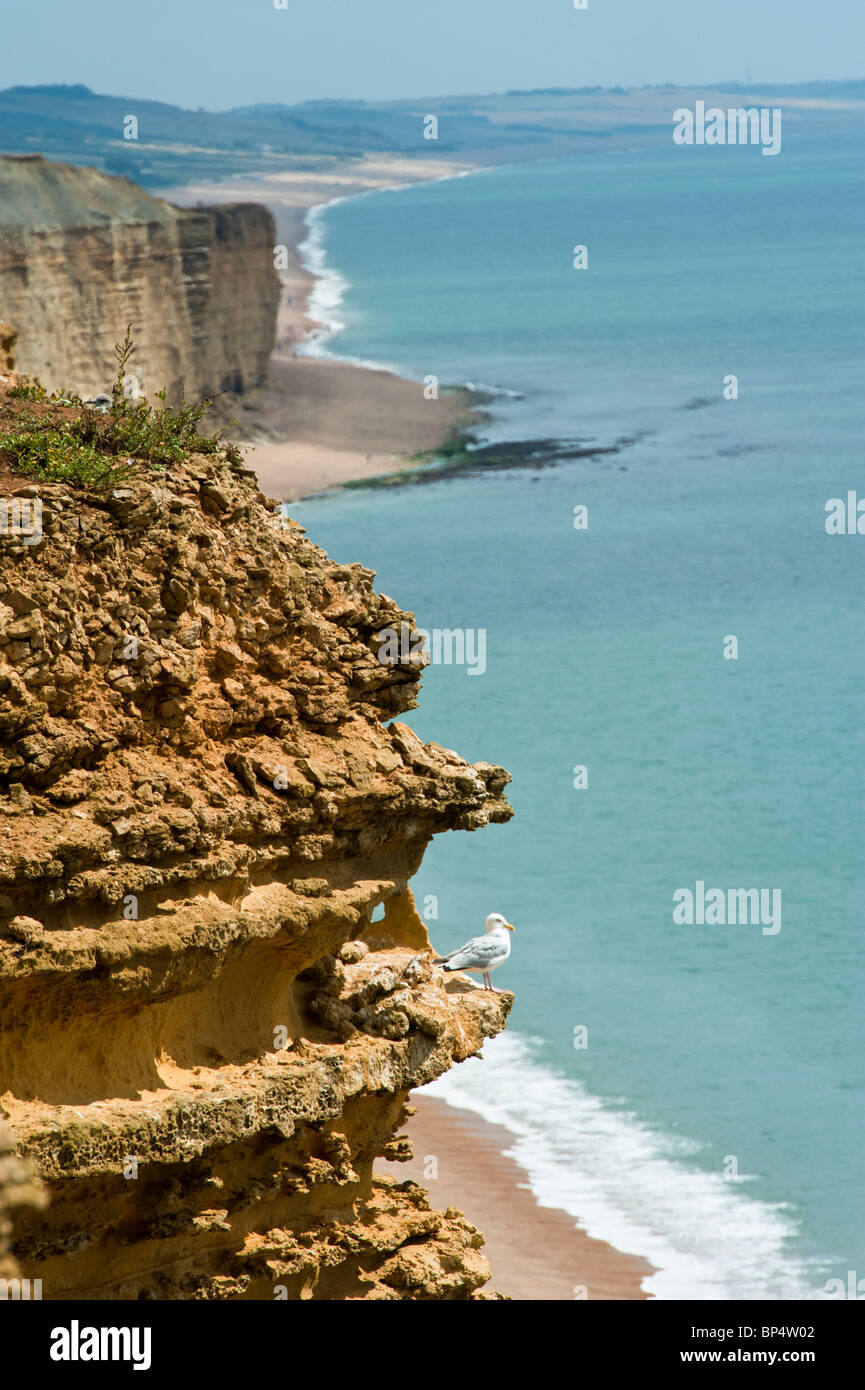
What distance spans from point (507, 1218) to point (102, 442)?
13.8 m

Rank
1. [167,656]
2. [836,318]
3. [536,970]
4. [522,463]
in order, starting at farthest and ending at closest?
[836,318] < [522,463] < [536,970] < [167,656]

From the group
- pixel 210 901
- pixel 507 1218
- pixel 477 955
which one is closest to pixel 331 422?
pixel 507 1218

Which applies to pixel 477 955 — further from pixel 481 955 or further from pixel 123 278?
pixel 123 278

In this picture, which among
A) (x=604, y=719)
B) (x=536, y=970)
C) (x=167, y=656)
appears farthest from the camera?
(x=604, y=719)

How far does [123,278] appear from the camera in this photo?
6138 centimetres

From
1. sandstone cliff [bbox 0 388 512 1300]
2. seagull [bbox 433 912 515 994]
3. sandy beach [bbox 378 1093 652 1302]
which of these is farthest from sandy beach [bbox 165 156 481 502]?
sandstone cliff [bbox 0 388 512 1300]

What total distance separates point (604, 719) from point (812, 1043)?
1654 cm

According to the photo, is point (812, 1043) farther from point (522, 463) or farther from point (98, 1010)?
point (522, 463)

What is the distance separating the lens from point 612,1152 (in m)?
24.0

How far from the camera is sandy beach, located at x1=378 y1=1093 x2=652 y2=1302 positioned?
782 inches

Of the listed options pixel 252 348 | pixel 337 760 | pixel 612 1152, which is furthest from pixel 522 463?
pixel 337 760

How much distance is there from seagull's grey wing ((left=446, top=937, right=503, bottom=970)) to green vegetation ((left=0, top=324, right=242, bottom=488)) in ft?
12.9

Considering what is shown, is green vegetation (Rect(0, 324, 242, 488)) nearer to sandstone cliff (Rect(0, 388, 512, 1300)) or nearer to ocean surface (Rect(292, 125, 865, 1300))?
sandstone cliff (Rect(0, 388, 512, 1300))
